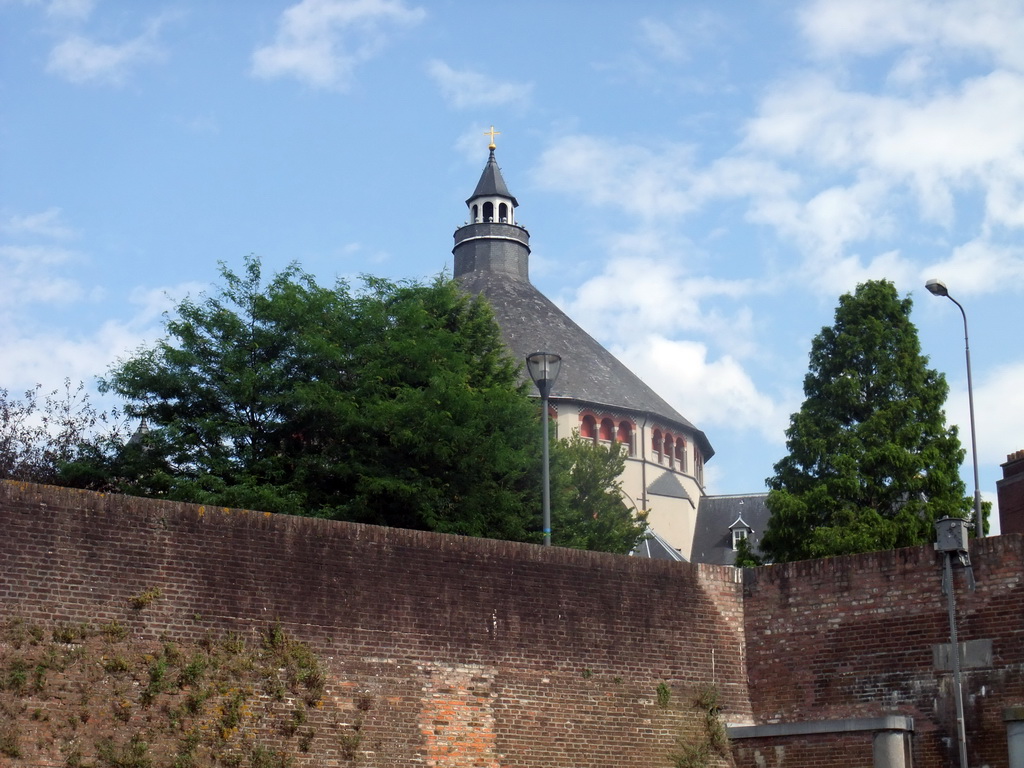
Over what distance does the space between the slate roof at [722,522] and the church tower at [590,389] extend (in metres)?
1.10

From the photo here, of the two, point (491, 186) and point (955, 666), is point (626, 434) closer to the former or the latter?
point (491, 186)

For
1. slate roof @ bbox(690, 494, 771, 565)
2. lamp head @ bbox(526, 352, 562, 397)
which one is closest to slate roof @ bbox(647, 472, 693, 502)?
slate roof @ bbox(690, 494, 771, 565)

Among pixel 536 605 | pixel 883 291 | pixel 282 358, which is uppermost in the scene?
pixel 883 291

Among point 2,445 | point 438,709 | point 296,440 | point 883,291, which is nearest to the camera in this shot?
point 438,709

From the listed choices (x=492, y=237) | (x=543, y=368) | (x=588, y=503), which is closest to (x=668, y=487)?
(x=492, y=237)

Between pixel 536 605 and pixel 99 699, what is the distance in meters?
5.54

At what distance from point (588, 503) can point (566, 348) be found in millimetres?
24162

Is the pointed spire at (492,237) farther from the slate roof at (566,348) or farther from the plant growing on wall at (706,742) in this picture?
the plant growing on wall at (706,742)

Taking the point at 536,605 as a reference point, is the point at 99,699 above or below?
below

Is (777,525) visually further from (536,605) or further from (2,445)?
(2,445)

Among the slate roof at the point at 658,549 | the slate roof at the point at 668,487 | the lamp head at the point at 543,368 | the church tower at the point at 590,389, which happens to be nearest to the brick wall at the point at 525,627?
the lamp head at the point at 543,368

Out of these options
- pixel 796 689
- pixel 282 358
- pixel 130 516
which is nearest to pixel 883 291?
pixel 282 358

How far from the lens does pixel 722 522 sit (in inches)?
2744

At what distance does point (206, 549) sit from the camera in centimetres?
1525
